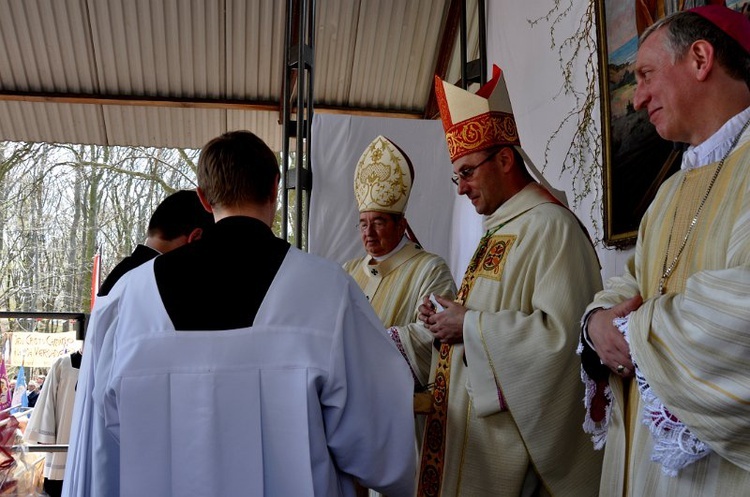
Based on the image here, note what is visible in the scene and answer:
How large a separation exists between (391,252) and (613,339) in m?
2.10

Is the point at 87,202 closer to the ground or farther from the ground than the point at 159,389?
farther from the ground

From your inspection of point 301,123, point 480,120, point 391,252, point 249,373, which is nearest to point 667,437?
point 249,373

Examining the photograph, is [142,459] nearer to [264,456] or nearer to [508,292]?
[264,456]

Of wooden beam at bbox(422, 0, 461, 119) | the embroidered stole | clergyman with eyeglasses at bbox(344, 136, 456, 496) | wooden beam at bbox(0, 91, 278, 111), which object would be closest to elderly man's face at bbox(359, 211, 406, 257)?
clergyman with eyeglasses at bbox(344, 136, 456, 496)

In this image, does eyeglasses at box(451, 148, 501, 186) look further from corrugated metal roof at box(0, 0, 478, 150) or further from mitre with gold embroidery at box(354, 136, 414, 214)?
corrugated metal roof at box(0, 0, 478, 150)

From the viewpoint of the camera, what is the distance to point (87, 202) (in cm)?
1109

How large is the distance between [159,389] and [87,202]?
10242 mm

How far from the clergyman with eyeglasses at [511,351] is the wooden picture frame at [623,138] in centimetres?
58

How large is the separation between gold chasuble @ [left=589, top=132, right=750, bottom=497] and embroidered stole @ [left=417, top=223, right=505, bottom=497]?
0.72m

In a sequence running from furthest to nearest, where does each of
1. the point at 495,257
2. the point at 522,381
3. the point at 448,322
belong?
1. the point at 495,257
2. the point at 448,322
3. the point at 522,381

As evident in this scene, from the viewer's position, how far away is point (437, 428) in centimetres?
235

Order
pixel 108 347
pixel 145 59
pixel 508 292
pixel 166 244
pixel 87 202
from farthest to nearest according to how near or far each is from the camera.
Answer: pixel 87 202 < pixel 145 59 < pixel 166 244 < pixel 508 292 < pixel 108 347

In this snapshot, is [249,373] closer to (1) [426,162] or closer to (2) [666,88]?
(2) [666,88]

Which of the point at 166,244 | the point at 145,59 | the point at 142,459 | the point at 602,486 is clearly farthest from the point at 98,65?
the point at 602,486
